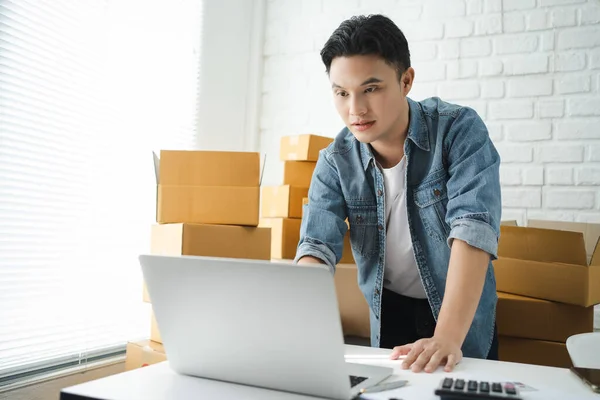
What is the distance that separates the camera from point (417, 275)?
1.45 metres

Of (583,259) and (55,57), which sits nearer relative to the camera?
(583,259)

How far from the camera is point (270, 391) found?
801 mm

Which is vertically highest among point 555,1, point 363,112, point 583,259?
point 555,1

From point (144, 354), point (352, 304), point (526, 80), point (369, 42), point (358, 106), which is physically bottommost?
point (144, 354)

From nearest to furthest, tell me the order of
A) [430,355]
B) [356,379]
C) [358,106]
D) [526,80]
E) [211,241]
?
[356,379]
[430,355]
[358,106]
[211,241]
[526,80]

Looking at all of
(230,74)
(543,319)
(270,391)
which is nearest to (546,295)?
(543,319)

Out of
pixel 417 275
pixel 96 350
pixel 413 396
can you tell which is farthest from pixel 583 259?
pixel 96 350

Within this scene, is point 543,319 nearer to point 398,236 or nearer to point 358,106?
point 398,236

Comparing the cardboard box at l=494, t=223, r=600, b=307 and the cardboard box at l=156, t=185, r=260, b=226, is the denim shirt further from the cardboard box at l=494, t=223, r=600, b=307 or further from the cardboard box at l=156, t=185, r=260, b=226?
the cardboard box at l=156, t=185, r=260, b=226

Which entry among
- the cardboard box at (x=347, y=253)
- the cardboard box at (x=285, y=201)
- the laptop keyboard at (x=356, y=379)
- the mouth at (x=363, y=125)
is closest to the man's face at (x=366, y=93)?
the mouth at (x=363, y=125)

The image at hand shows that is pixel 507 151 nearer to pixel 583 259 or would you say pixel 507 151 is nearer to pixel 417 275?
pixel 583 259

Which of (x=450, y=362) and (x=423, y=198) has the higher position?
(x=423, y=198)

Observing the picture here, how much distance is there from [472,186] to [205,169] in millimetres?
923

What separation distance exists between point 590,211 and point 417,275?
3.82ft
